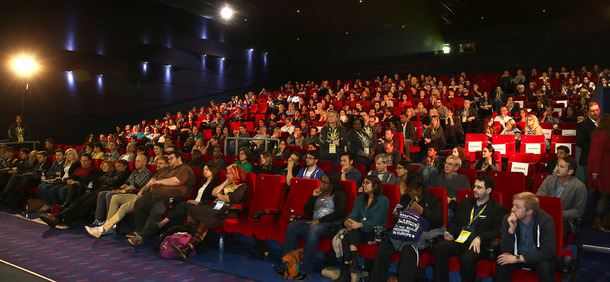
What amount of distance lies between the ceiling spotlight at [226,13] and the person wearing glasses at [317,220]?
412 inches

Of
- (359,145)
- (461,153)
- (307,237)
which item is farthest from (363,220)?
(461,153)

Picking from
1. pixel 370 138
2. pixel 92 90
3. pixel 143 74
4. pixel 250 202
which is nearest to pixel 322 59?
pixel 143 74

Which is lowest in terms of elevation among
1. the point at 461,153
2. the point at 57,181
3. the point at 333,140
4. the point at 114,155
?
the point at 57,181

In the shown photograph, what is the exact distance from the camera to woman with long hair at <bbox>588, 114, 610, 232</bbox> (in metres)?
4.29

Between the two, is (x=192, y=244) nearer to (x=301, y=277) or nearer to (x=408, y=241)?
(x=301, y=277)

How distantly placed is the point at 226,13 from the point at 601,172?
1199 centimetres

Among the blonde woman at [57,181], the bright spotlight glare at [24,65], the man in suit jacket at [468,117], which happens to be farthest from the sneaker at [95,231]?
the bright spotlight glare at [24,65]

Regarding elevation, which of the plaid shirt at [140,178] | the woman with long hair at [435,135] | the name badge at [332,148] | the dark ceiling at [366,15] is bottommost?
the plaid shirt at [140,178]

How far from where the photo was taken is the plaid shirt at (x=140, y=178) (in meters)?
6.21

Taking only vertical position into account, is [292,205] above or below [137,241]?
above

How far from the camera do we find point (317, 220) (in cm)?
431

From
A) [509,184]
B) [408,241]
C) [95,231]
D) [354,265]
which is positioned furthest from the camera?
[95,231]

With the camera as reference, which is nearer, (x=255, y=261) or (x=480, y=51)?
(x=255, y=261)

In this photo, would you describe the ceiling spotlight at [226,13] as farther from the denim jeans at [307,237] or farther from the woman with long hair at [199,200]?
the denim jeans at [307,237]
